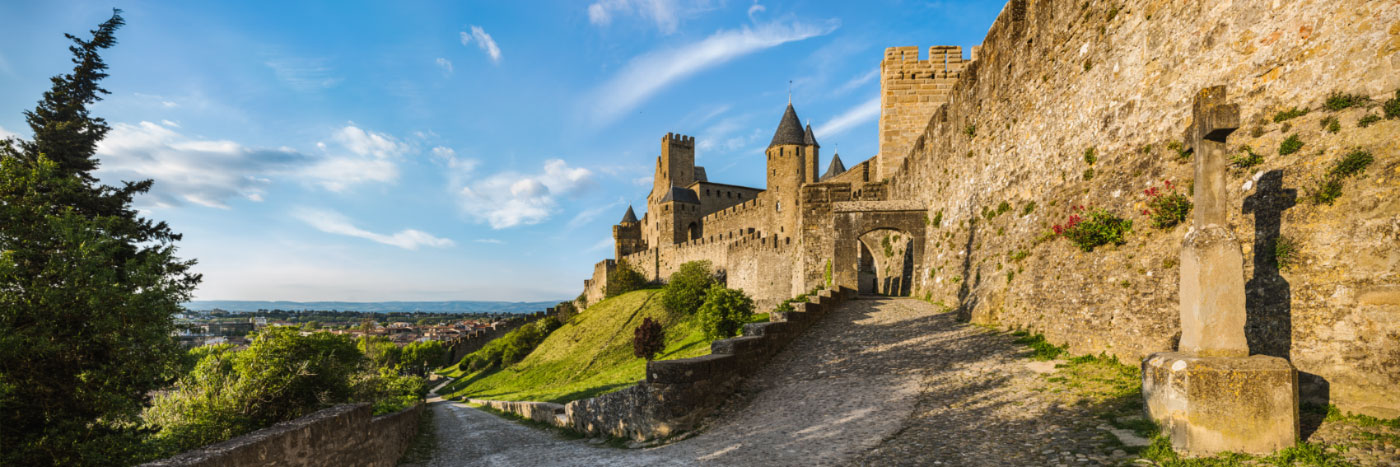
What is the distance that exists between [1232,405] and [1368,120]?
11.0 feet

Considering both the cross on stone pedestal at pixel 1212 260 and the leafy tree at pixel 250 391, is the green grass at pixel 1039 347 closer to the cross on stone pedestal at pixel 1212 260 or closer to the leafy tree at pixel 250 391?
the cross on stone pedestal at pixel 1212 260

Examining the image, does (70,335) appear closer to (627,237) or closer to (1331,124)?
(1331,124)

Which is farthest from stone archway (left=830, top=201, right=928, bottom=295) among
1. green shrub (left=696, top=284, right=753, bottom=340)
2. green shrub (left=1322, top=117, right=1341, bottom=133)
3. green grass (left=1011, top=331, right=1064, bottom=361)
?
green shrub (left=1322, top=117, right=1341, bottom=133)

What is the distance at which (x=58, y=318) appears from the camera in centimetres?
989

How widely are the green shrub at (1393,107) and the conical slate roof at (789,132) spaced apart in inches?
1855

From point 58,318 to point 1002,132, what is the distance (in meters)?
19.3

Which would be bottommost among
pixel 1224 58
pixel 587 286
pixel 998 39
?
pixel 587 286

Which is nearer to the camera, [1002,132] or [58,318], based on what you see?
[58,318]

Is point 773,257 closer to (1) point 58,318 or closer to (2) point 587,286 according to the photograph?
(1) point 58,318

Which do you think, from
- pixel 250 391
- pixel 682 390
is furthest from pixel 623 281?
pixel 682 390

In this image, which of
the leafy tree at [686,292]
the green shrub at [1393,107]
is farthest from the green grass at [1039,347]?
the leafy tree at [686,292]

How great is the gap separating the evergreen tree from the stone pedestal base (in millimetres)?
14653

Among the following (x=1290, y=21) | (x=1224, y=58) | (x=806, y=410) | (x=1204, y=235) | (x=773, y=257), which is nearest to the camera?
(x=1204, y=235)

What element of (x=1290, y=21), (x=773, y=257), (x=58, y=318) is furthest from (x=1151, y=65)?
(x=773, y=257)
